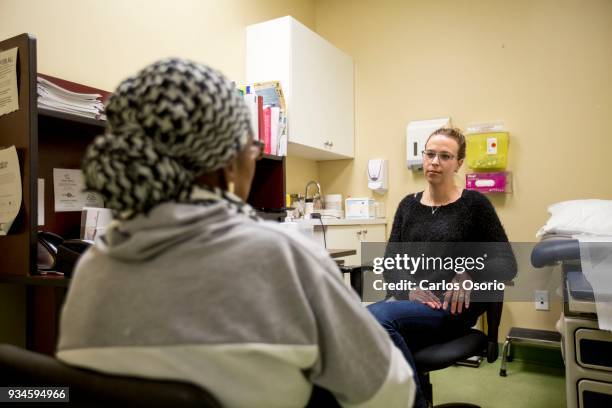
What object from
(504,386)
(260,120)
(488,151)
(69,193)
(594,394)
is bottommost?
(504,386)

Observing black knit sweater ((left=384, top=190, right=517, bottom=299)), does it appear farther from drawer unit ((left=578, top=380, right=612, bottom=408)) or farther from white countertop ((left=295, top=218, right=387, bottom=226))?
white countertop ((left=295, top=218, right=387, bottom=226))

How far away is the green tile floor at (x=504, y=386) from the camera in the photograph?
85.0 inches

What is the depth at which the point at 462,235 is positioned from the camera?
1723 mm

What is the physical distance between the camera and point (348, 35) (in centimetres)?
360

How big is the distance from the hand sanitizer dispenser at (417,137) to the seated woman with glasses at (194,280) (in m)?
2.68

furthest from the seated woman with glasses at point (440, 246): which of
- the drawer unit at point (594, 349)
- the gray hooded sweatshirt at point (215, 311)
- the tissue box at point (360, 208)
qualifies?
the tissue box at point (360, 208)

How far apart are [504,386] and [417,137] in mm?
1674

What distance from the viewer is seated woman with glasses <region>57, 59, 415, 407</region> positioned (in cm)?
55

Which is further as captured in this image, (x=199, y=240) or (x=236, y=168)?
(x=236, y=168)

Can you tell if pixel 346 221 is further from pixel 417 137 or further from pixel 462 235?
pixel 462 235

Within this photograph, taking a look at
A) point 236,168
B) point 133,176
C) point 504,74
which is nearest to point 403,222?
point 236,168

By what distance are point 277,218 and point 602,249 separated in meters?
1.42

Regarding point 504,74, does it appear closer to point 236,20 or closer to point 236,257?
point 236,20

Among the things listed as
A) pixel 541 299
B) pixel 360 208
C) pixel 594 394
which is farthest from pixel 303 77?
pixel 594 394
